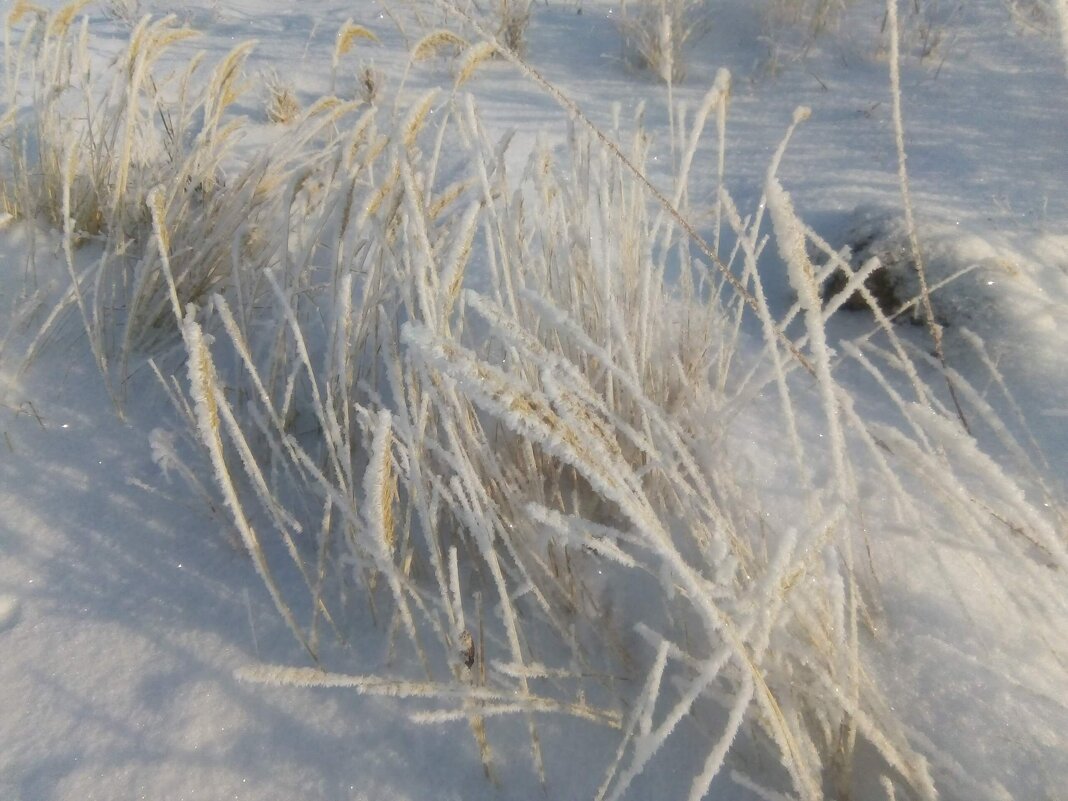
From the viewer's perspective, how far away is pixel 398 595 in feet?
2.22

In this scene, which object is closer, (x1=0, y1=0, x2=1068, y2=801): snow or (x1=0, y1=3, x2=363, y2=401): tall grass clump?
(x1=0, y1=0, x2=1068, y2=801): snow

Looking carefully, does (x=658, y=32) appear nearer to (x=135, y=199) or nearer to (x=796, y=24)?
(x=796, y=24)

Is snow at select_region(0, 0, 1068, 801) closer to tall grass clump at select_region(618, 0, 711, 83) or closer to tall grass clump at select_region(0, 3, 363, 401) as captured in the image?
tall grass clump at select_region(0, 3, 363, 401)

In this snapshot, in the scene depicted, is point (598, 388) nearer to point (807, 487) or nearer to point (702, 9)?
point (807, 487)

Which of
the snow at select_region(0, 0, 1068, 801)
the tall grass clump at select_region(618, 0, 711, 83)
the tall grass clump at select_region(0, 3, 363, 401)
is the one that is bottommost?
the snow at select_region(0, 0, 1068, 801)

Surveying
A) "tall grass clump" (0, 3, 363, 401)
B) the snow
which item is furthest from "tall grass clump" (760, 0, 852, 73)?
"tall grass clump" (0, 3, 363, 401)

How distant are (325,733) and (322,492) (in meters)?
0.23

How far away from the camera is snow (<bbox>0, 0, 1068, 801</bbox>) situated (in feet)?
2.25

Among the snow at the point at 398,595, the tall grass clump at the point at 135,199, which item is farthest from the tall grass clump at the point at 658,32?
the tall grass clump at the point at 135,199

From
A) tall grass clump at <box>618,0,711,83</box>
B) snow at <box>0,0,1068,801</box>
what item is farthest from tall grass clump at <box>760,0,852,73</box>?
snow at <box>0,0,1068,801</box>

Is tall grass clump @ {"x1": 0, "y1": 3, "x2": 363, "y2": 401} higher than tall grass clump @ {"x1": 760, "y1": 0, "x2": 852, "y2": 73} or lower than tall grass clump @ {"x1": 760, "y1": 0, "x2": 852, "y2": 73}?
lower

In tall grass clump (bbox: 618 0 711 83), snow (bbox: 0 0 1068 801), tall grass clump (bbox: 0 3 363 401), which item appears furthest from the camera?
tall grass clump (bbox: 618 0 711 83)

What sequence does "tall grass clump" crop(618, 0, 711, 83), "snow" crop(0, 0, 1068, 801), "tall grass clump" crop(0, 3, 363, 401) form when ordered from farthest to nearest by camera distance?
"tall grass clump" crop(618, 0, 711, 83) → "tall grass clump" crop(0, 3, 363, 401) → "snow" crop(0, 0, 1068, 801)

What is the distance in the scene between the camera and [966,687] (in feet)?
2.28
